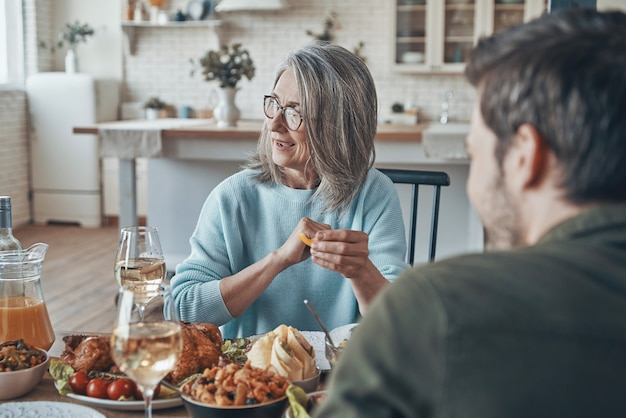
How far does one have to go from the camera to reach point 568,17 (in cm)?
72

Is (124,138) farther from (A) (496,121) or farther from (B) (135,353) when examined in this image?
(A) (496,121)

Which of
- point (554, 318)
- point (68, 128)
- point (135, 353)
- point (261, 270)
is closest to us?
point (554, 318)

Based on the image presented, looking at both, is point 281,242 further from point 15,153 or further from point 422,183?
point 15,153

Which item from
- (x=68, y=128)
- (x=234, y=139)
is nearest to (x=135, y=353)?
(x=234, y=139)

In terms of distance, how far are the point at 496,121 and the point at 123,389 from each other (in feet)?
2.44

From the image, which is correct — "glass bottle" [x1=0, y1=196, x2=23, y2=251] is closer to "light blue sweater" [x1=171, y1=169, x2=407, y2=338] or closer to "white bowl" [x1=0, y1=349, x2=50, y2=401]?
"white bowl" [x1=0, y1=349, x2=50, y2=401]

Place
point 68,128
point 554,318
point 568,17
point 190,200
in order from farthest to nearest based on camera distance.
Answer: point 68,128 < point 190,200 < point 568,17 < point 554,318

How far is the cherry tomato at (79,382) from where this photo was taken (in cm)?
121

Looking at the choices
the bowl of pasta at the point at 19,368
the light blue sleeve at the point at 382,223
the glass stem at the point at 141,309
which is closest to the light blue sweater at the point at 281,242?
the light blue sleeve at the point at 382,223

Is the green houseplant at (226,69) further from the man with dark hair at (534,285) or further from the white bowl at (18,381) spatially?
the man with dark hair at (534,285)

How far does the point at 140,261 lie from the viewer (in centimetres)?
137

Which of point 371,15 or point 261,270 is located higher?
point 371,15

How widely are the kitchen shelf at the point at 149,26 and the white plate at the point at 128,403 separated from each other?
20.5ft

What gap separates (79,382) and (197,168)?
3905 millimetres
